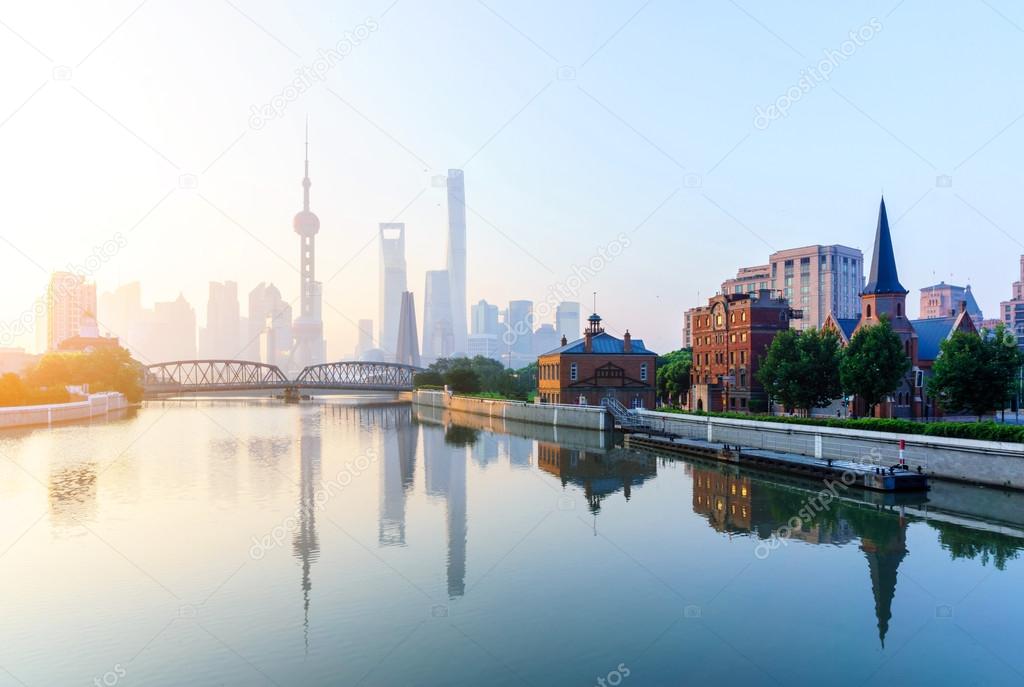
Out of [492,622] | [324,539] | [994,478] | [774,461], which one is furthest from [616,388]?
[492,622]

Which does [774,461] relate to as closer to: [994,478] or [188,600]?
[994,478]

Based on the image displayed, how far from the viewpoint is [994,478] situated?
3950 cm

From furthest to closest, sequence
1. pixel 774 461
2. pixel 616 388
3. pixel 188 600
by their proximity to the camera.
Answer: pixel 616 388
pixel 774 461
pixel 188 600

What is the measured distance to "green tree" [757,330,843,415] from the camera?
6400 cm

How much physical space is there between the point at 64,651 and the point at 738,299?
76555mm

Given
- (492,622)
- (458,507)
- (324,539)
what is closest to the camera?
(492,622)

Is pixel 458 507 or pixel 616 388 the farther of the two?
pixel 616 388

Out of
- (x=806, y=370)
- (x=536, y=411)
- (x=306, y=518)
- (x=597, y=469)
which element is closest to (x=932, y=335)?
(x=806, y=370)

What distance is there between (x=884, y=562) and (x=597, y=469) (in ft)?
88.7

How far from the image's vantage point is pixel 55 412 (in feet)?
306

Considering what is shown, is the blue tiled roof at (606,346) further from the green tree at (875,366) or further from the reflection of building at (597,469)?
the green tree at (875,366)

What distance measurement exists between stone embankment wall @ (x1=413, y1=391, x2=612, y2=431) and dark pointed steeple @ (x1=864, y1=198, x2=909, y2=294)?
95.6 feet

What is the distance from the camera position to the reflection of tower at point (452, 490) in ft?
86.9
